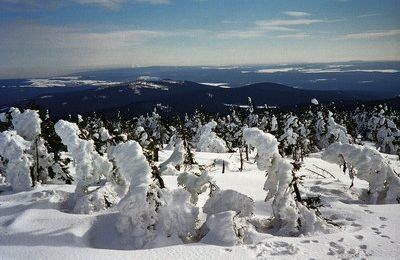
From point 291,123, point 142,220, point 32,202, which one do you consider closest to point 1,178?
point 32,202

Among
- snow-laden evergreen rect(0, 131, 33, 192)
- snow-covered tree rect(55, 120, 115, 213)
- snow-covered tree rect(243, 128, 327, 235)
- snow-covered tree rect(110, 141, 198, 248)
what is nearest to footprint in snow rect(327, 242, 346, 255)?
snow-covered tree rect(243, 128, 327, 235)

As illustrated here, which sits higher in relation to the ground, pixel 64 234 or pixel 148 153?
pixel 148 153

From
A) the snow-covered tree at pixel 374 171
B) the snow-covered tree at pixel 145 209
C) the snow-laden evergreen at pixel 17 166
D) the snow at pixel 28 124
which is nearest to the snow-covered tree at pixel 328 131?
the snow-covered tree at pixel 374 171

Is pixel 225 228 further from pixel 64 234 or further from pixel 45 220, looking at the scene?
pixel 45 220

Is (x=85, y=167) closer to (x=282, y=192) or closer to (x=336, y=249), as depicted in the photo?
(x=282, y=192)

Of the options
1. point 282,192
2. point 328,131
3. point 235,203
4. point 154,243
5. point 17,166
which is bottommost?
point 328,131

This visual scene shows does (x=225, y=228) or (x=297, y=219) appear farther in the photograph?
(x=297, y=219)

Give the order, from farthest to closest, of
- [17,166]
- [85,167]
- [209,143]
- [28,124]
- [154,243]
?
[209,143]
[28,124]
[17,166]
[85,167]
[154,243]

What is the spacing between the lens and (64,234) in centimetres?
1228

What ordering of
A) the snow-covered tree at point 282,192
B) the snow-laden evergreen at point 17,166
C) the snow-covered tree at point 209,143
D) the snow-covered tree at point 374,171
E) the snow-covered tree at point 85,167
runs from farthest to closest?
the snow-covered tree at point 209,143 < the snow-covered tree at point 374,171 < the snow-laden evergreen at point 17,166 < the snow-covered tree at point 85,167 < the snow-covered tree at point 282,192

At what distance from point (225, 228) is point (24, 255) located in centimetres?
595

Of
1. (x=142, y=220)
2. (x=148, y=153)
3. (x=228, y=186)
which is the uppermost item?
(x=148, y=153)

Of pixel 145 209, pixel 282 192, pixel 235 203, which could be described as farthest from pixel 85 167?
pixel 282 192

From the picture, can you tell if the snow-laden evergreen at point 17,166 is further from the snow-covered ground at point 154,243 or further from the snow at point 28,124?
the snow-covered ground at point 154,243
